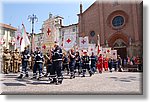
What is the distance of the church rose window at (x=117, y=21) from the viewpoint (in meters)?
22.8

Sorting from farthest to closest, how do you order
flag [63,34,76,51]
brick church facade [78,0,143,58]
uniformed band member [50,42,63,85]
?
brick church facade [78,0,143,58], flag [63,34,76,51], uniformed band member [50,42,63,85]

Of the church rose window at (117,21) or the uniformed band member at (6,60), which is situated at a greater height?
the church rose window at (117,21)

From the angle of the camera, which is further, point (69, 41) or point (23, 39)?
point (69, 41)

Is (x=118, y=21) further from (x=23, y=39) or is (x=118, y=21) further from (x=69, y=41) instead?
(x=23, y=39)

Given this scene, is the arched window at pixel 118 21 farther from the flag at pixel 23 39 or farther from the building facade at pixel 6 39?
the flag at pixel 23 39

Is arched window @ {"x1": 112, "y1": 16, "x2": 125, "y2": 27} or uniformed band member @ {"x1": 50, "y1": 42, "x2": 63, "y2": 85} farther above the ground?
arched window @ {"x1": 112, "y1": 16, "x2": 125, "y2": 27}

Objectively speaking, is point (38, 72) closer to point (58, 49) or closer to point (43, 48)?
point (43, 48)

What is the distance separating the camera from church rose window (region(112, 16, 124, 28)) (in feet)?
74.7

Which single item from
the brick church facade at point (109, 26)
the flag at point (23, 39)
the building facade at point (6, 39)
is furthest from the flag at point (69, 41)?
the brick church facade at point (109, 26)

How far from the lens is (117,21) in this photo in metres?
23.2

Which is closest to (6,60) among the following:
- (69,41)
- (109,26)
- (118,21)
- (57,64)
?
(69,41)

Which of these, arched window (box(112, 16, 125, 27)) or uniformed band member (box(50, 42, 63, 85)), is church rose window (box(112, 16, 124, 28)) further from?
uniformed band member (box(50, 42, 63, 85))

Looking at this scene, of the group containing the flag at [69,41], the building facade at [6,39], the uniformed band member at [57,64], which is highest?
the building facade at [6,39]

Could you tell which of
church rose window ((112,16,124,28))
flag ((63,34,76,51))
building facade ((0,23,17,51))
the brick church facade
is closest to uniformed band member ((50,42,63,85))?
flag ((63,34,76,51))
